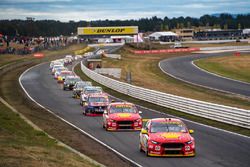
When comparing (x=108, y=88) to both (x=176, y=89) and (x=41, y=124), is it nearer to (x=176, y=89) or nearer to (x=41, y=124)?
(x=176, y=89)

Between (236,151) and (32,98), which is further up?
(236,151)

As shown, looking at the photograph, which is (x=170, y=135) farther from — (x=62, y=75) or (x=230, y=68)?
(x=230, y=68)

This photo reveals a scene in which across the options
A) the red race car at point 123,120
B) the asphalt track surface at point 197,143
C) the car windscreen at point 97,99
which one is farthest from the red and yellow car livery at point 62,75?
the red race car at point 123,120

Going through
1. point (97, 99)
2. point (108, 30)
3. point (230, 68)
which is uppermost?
point (97, 99)

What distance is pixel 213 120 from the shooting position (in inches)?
1168

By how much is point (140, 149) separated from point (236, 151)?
295cm

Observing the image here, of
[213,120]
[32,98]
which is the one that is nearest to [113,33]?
[32,98]

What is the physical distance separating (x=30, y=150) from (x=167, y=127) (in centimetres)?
434

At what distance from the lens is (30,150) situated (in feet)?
57.2

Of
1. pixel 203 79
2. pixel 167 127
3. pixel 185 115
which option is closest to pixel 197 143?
pixel 167 127

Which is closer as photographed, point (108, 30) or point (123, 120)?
point (123, 120)

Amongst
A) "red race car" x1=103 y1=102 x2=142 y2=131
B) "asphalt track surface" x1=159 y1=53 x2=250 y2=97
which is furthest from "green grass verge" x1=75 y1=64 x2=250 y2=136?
"asphalt track surface" x1=159 y1=53 x2=250 y2=97

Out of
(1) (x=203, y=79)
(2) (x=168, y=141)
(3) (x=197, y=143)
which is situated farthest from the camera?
(1) (x=203, y=79)

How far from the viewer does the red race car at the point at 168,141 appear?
18234 millimetres
